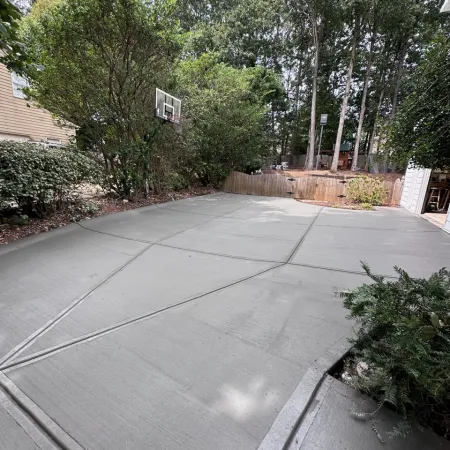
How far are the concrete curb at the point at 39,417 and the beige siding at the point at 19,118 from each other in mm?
7883

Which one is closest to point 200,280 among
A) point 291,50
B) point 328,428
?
point 328,428

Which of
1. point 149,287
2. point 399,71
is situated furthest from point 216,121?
point 399,71

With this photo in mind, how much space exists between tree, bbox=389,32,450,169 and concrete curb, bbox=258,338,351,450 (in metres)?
2.80

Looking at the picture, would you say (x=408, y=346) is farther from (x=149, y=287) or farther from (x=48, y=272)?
(x=48, y=272)

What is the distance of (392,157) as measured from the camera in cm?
404

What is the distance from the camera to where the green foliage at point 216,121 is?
8461mm

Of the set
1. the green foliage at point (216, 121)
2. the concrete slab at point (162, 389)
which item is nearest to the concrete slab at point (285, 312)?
the concrete slab at point (162, 389)

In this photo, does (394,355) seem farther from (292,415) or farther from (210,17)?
(210,17)

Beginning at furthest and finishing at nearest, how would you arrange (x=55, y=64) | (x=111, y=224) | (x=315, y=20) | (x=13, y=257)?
(x=315, y=20) < (x=55, y=64) < (x=111, y=224) < (x=13, y=257)

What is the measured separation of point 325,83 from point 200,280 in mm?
21178

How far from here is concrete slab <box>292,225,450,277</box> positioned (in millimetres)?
3113

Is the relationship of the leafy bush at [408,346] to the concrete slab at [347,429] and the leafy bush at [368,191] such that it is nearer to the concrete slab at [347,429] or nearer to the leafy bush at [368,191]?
the concrete slab at [347,429]

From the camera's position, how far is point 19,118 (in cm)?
862

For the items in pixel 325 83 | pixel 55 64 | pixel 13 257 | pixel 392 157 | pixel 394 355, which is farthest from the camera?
pixel 325 83
